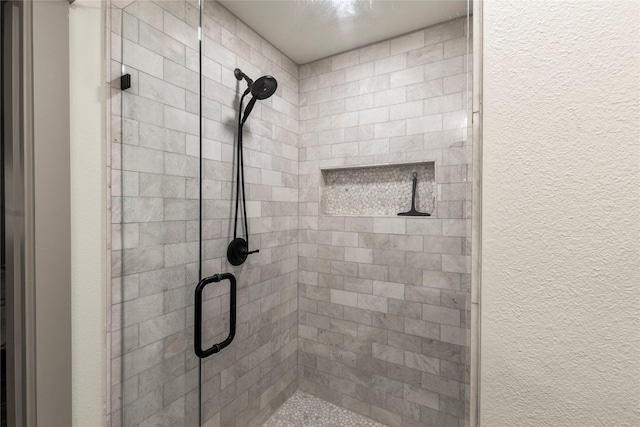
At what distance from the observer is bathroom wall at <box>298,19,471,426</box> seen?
152 cm

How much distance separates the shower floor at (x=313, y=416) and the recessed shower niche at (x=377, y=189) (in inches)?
52.2

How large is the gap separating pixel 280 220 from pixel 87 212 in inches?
43.4

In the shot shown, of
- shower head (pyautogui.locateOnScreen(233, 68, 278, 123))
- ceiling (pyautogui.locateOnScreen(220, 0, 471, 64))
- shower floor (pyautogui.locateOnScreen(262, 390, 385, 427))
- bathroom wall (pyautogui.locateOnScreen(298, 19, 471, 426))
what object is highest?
ceiling (pyautogui.locateOnScreen(220, 0, 471, 64))

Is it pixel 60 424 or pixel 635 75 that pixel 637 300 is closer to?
pixel 635 75

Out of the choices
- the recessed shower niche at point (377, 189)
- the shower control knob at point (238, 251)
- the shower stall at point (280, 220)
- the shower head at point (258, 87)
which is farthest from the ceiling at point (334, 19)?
the shower control knob at point (238, 251)

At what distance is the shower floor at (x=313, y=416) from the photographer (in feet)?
5.75

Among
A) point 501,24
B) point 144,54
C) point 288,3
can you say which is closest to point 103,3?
point 144,54

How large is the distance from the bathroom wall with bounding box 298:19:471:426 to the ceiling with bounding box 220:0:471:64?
83mm

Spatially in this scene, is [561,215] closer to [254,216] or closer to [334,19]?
[254,216]

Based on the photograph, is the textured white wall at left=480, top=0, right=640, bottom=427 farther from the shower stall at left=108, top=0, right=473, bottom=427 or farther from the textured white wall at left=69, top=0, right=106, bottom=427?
the textured white wall at left=69, top=0, right=106, bottom=427

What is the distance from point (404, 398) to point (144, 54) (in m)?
2.16

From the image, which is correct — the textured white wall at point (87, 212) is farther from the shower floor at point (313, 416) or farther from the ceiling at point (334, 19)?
the shower floor at point (313, 416)

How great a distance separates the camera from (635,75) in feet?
1.38

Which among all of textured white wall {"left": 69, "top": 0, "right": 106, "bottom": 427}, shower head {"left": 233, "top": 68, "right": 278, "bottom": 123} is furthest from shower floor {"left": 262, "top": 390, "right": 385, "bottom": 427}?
shower head {"left": 233, "top": 68, "right": 278, "bottom": 123}
